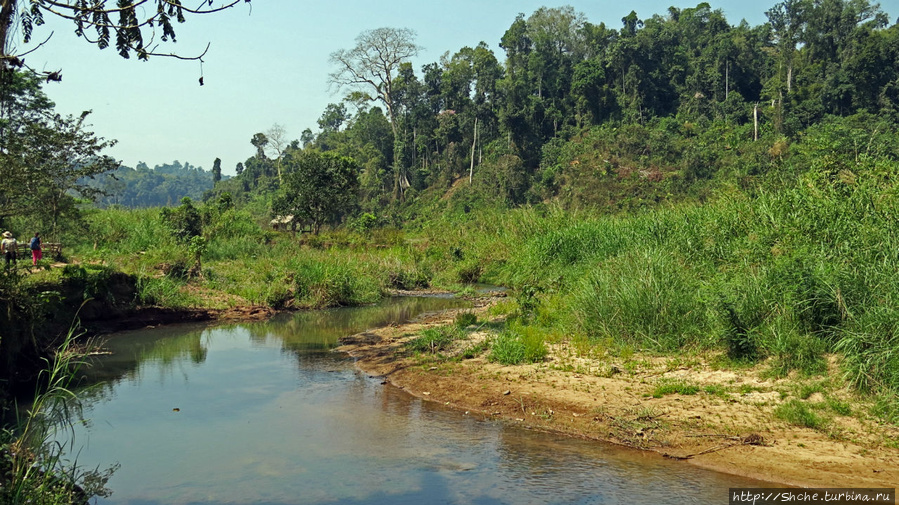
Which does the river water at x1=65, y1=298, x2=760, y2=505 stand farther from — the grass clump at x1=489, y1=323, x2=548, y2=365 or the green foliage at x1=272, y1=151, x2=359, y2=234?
the green foliage at x1=272, y1=151, x2=359, y2=234

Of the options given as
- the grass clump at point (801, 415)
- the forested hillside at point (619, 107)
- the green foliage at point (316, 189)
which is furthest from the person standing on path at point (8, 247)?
the forested hillside at point (619, 107)

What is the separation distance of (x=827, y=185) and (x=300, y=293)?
12.8m

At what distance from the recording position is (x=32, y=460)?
199 inches

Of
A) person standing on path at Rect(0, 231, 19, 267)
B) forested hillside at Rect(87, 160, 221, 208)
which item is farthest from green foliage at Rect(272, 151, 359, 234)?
forested hillside at Rect(87, 160, 221, 208)

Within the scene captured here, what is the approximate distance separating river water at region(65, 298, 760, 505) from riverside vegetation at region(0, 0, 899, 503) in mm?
1144

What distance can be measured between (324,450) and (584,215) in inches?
681

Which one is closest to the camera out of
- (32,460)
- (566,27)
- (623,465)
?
(32,460)

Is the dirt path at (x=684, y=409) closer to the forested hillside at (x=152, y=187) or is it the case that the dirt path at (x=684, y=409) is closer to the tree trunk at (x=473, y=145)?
the tree trunk at (x=473, y=145)

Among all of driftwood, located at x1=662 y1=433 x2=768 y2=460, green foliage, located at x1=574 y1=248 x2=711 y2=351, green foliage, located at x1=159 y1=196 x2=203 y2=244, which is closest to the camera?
driftwood, located at x1=662 y1=433 x2=768 y2=460

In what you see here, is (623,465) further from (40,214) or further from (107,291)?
(40,214)

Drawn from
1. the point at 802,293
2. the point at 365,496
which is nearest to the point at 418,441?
the point at 365,496

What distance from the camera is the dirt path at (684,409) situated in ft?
20.3

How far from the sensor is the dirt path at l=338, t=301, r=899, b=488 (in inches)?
244

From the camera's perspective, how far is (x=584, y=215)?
23.0 meters
